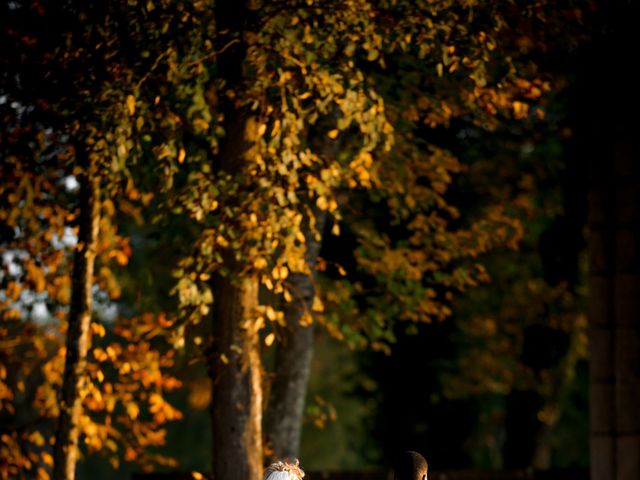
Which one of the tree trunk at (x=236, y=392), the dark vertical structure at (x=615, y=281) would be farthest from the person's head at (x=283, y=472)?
the dark vertical structure at (x=615, y=281)

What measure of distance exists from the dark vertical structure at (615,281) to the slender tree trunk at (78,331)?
633 cm

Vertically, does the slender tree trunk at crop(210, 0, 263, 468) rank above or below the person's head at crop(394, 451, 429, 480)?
above

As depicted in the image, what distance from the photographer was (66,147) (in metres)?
12.7

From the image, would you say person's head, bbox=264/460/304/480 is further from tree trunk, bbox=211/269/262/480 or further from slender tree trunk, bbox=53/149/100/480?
slender tree trunk, bbox=53/149/100/480

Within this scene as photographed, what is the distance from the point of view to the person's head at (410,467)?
7.32 meters

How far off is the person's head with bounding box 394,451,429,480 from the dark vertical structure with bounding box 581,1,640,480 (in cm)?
684

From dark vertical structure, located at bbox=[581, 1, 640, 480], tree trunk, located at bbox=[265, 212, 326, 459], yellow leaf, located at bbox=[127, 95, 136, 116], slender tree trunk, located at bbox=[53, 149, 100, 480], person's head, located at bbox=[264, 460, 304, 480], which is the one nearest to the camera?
person's head, located at bbox=[264, 460, 304, 480]

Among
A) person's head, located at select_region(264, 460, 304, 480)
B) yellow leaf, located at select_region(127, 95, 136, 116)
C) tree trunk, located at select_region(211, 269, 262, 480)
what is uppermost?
yellow leaf, located at select_region(127, 95, 136, 116)

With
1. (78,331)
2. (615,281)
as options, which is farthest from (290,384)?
(615,281)

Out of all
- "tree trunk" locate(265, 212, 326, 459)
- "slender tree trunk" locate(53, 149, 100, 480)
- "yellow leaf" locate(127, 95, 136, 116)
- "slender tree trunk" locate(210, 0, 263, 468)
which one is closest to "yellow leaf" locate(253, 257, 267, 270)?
"slender tree trunk" locate(210, 0, 263, 468)

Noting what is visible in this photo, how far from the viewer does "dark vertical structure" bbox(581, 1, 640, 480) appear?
13.5 m

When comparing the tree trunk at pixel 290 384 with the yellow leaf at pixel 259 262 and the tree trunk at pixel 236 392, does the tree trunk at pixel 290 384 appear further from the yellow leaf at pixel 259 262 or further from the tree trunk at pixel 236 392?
the yellow leaf at pixel 259 262

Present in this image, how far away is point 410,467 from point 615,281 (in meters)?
7.20

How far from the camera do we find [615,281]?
45.1ft
